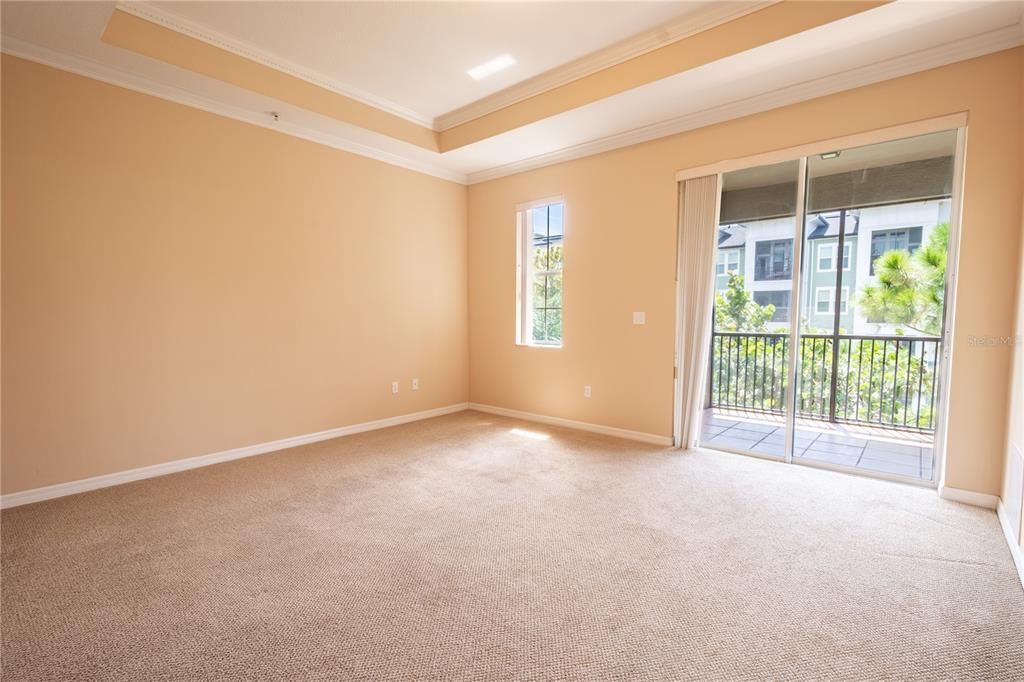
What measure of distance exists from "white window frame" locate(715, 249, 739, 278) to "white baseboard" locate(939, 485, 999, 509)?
6.77ft

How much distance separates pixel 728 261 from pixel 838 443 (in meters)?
1.83

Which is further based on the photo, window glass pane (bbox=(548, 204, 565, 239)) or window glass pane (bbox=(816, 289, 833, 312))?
window glass pane (bbox=(548, 204, 565, 239))

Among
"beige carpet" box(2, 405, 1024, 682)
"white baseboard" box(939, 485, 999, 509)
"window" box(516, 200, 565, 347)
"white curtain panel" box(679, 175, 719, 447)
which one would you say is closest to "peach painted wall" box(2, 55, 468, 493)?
"beige carpet" box(2, 405, 1024, 682)

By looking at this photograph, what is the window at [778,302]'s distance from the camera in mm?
3623

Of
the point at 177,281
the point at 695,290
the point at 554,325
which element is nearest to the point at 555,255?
the point at 554,325

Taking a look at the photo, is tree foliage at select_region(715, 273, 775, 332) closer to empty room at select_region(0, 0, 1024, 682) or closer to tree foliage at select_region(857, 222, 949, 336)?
empty room at select_region(0, 0, 1024, 682)

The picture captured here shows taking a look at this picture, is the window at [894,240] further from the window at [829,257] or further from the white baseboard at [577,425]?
the white baseboard at [577,425]

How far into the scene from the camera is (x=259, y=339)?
3.88 metres

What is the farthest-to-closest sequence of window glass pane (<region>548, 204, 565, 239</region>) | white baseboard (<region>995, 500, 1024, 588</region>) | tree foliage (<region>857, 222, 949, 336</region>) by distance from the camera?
window glass pane (<region>548, 204, 565, 239</region>) < tree foliage (<region>857, 222, 949, 336</region>) < white baseboard (<region>995, 500, 1024, 588</region>)

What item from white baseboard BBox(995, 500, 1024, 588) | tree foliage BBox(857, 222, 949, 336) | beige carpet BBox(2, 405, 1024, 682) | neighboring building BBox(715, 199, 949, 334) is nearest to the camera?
beige carpet BBox(2, 405, 1024, 682)

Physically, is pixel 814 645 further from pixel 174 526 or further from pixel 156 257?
pixel 156 257

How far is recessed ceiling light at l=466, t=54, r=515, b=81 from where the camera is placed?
11.1ft

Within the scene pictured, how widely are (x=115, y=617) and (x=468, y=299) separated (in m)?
4.37

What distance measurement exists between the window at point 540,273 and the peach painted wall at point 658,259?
142mm
